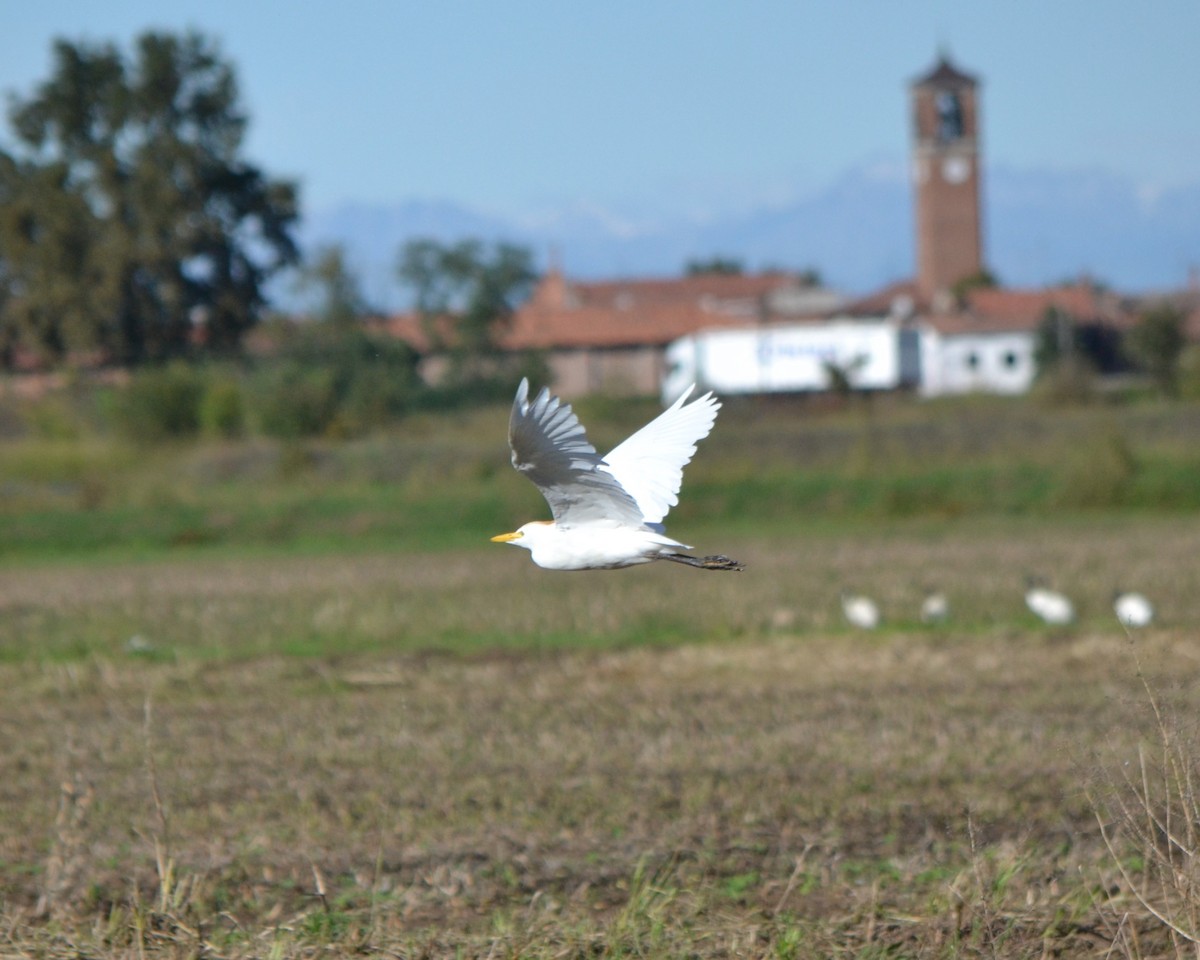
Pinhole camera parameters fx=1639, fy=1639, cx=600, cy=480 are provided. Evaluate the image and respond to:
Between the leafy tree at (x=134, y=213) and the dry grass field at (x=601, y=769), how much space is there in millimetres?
31443

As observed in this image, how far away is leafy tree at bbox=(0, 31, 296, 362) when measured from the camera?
50.7 meters

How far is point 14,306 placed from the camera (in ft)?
167

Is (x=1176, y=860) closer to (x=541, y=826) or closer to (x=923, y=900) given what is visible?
(x=923, y=900)

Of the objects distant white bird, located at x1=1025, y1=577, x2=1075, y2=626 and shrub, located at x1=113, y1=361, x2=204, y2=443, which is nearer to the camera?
distant white bird, located at x1=1025, y1=577, x2=1075, y2=626

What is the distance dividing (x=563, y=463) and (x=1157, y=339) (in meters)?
63.1

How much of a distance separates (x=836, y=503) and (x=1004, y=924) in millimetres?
26632

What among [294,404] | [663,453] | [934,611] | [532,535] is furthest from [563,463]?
[294,404]

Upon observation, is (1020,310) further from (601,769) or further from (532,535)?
(532,535)

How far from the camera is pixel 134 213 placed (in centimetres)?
5172

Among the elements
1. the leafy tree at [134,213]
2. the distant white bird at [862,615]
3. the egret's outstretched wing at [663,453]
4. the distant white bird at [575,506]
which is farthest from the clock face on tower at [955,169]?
the distant white bird at [575,506]

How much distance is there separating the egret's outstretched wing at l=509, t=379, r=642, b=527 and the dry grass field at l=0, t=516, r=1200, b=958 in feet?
5.53

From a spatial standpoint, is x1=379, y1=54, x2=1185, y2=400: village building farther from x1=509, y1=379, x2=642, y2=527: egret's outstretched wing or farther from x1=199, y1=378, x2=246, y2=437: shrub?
x1=509, y1=379, x2=642, y2=527: egret's outstretched wing

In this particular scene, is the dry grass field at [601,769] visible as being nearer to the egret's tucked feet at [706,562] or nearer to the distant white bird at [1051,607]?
the distant white bird at [1051,607]

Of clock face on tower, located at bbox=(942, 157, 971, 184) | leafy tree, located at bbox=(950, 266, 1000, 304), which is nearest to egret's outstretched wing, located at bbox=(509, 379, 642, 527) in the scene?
leafy tree, located at bbox=(950, 266, 1000, 304)
